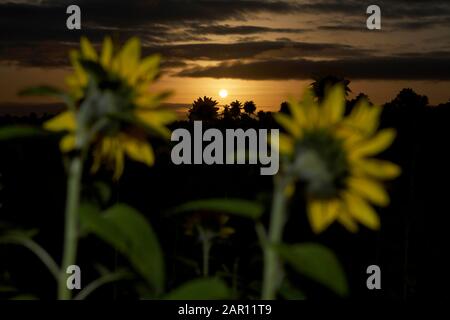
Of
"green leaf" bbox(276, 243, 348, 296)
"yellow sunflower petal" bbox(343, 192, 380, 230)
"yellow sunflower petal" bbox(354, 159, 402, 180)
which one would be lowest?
"green leaf" bbox(276, 243, 348, 296)

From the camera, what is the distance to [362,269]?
12.1ft

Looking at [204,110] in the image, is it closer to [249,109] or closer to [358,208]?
[249,109]

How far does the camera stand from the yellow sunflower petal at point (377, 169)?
2.23 ft

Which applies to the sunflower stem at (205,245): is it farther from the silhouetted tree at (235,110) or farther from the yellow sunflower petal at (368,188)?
the silhouetted tree at (235,110)

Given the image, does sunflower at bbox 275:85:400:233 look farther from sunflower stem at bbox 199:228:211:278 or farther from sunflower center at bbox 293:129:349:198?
sunflower stem at bbox 199:228:211:278

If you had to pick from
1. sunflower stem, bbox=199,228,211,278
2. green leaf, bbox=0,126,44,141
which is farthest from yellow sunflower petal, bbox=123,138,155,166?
sunflower stem, bbox=199,228,211,278

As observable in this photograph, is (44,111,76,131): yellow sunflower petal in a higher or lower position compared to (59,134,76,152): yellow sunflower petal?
higher

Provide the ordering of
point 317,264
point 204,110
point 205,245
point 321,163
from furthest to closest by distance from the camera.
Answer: point 204,110 → point 205,245 → point 321,163 → point 317,264

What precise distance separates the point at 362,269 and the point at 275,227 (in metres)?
3.17

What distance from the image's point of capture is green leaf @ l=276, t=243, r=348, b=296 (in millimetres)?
553

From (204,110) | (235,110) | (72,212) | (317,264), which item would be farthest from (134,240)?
(204,110)

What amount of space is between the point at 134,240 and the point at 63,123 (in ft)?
0.60

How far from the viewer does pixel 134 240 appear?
64 cm

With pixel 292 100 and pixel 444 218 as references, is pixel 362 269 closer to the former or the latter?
pixel 444 218
